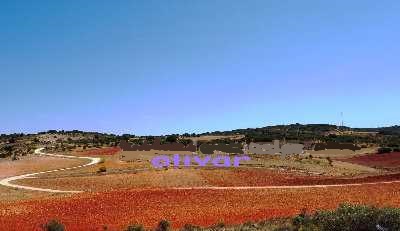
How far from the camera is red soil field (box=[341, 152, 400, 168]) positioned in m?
79.6

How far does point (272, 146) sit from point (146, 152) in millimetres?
21735

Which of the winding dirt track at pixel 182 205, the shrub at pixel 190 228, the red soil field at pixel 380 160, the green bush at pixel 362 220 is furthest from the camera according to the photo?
the red soil field at pixel 380 160

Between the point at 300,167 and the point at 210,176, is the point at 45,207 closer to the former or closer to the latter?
the point at 210,176

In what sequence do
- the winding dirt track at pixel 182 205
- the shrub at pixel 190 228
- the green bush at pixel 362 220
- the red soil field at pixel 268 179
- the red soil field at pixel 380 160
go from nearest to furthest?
1. the green bush at pixel 362 220
2. the shrub at pixel 190 228
3. the winding dirt track at pixel 182 205
4. the red soil field at pixel 268 179
5. the red soil field at pixel 380 160

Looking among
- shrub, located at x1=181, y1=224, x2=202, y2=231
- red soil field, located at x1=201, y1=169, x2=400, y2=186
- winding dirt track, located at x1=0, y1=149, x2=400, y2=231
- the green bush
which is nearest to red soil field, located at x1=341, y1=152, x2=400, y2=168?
red soil field, located at x1=201, y1=169, x2=400, y2=186

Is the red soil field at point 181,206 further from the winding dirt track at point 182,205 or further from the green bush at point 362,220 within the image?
the green bush at point 362,220

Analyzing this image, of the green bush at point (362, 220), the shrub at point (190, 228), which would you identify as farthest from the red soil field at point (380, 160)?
the green bush at point (362, 220)

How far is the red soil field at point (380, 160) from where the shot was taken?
79625mm

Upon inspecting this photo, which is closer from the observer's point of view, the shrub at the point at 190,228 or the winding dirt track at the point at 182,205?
the shrub at the point at 190,228

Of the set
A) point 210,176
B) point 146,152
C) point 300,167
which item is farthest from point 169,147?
point 210,176

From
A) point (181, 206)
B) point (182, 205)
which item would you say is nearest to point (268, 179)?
point (182, 205)

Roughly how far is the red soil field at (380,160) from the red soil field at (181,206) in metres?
36.0

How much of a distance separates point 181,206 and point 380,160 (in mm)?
57239

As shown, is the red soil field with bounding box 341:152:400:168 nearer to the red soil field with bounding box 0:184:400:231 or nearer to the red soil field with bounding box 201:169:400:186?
the red soil field with bounding box 201:169:400:186
